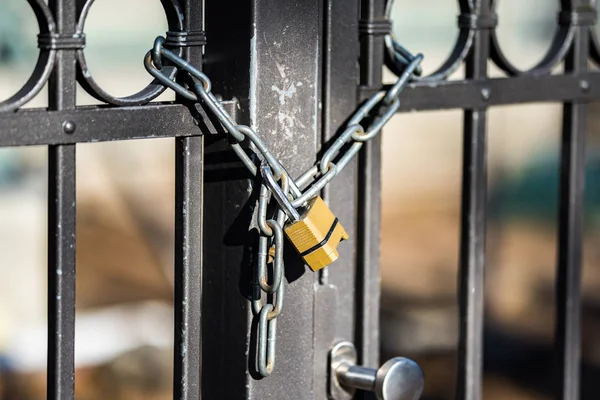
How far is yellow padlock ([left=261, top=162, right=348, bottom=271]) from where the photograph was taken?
0.94 metres

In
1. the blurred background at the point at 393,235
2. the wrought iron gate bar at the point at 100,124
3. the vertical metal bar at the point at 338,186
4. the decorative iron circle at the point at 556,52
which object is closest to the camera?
the wrought iron gate bar at the point at 100,124

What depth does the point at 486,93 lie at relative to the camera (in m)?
1.27

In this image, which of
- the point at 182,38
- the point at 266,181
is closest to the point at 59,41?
the point at 182,38

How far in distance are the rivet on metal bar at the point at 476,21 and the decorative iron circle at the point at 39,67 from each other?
0.58m

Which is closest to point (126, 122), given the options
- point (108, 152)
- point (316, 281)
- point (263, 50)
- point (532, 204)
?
point (263, 50)

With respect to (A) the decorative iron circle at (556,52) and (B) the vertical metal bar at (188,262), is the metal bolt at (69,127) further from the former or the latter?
(A) the decorative iron circle at (556,52)

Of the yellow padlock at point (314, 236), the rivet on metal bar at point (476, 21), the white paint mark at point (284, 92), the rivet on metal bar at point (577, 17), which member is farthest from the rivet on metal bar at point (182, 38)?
the rivet on metal bar at point (577, 17)

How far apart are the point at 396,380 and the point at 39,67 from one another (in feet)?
1.79

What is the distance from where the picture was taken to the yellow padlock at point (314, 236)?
3.13 feet

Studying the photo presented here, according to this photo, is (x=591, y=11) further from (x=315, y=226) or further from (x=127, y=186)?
(x=127, y=186)

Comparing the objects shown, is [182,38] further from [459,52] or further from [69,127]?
[459,52]

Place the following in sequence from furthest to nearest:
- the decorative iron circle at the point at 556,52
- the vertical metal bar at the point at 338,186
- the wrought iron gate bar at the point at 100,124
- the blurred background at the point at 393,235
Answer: the blurred background at the point at 393,235, the decorative iron circle at the point at 556,52, the vertical metal bar at the point at 338,186, the wrought iron gate bar at the point at 100,124

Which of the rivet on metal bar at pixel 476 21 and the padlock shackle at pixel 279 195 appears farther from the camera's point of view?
the rivet on metal bar at pixel 476 21

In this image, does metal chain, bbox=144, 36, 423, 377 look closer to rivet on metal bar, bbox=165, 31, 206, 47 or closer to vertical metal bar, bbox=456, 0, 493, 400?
rivet on metal bar, bbox=165, 31, 206, 47
